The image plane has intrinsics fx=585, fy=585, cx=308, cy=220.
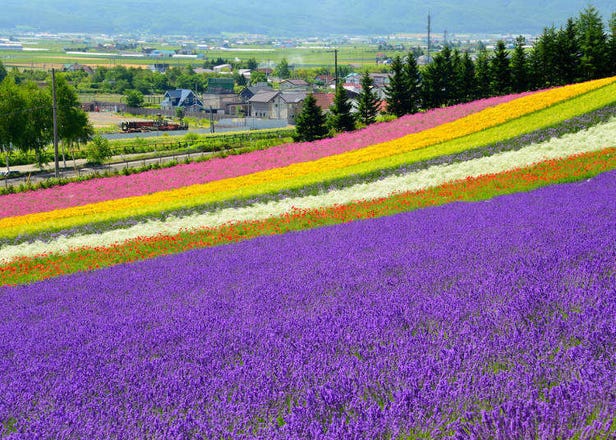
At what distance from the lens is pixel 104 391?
5.29 m

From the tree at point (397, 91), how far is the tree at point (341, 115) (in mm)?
7952

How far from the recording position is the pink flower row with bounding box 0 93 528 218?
39.3 meters

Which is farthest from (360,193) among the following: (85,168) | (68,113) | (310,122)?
(68,113)

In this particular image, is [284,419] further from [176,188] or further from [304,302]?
[176,188]

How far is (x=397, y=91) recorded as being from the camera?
67.2 metres

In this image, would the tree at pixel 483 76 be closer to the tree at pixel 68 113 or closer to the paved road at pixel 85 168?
the paved road at pixel 85 168

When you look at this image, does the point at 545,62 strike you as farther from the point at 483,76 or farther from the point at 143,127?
the point at 143,127

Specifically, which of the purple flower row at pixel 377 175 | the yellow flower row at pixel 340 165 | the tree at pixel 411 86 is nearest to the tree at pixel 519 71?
the tree at pixel 411 86

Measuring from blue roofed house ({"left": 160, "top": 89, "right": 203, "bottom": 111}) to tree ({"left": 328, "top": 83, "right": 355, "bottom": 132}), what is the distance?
135396 millimetres

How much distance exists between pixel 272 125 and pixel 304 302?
12944cm

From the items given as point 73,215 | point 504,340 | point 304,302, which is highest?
point 504,340

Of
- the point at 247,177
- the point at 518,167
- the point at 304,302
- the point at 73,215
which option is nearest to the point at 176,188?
the point at 247,177

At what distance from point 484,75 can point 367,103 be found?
15097 mm

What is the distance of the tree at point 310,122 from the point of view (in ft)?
182
